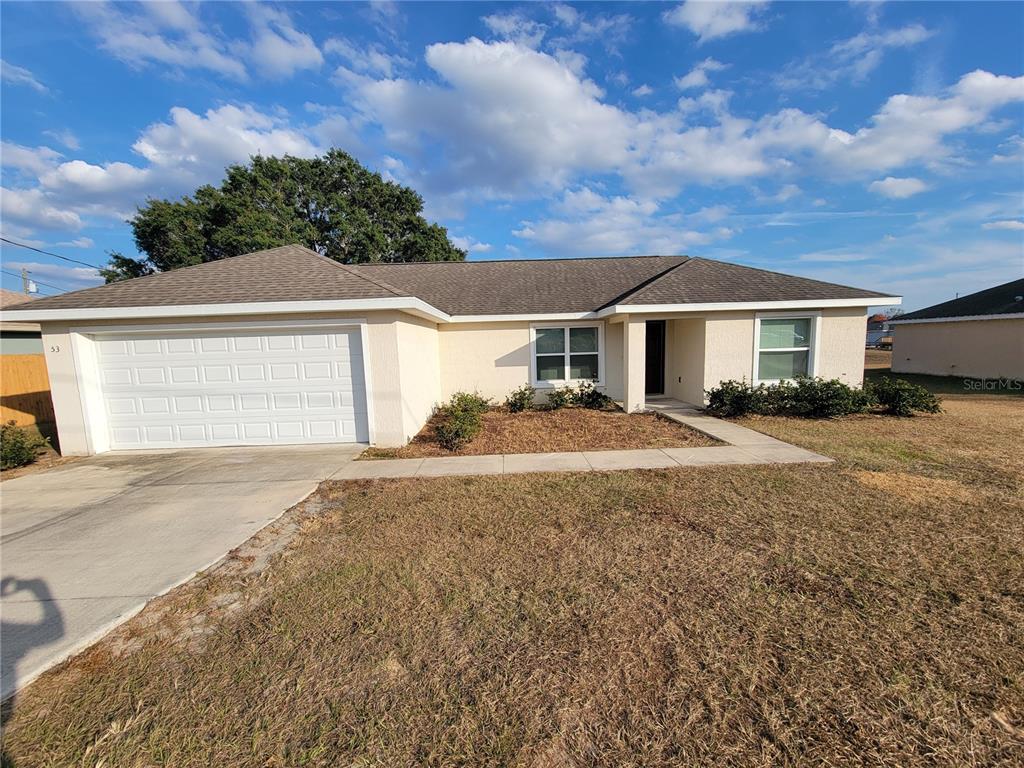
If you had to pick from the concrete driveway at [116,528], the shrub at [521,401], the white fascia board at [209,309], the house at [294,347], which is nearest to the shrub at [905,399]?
the house at [294,347]

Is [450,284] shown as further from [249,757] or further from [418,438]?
[249,757]

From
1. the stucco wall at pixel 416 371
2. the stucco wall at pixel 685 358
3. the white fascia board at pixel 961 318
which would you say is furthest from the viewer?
the white fascia board at pixel 961 318

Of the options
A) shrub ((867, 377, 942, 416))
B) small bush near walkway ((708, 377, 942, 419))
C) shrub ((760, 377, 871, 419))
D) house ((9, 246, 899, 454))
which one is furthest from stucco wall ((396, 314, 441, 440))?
shrub ((867, 377, 942, 416))

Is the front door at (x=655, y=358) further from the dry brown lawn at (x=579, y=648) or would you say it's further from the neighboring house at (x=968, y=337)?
the neighboring house at (x=968, y=337)

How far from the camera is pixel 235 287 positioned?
7828 mm

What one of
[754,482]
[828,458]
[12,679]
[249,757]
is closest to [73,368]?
[12,679]

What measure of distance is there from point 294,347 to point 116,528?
154 inches

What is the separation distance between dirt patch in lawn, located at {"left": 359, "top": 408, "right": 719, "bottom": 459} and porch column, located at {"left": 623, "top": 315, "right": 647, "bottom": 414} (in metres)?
0.47

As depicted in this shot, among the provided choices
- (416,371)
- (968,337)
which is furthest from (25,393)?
(968,337)

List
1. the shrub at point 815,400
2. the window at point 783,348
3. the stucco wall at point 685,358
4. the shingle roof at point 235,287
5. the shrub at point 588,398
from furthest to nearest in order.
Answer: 1. the shrub at point 588,398
2. the stucco wall at point 685,358
3. the window at point 783,348
4. the shrub at point 815,400
5. the shingle roof at point 235,287

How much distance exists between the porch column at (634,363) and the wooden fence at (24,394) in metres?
13.1

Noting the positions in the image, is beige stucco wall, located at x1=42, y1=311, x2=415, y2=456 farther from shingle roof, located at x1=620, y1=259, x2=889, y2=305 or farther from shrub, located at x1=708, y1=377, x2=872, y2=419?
shrub, located at x1=708, y1=377, x2=872, y2=419

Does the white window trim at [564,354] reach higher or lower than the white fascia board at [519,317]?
lower

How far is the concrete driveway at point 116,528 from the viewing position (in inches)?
117
